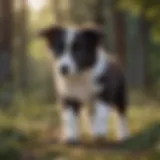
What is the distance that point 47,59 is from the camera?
1.29 m

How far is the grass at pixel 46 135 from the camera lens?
1.26 meters

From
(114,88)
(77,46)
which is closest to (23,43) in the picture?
(77,46)

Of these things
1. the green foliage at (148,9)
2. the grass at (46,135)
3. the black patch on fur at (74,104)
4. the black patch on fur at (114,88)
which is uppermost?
the green foliage at (148,9)

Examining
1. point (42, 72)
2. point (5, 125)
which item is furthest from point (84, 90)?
point (5, 125)

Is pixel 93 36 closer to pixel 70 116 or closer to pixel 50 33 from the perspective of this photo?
pixel 50 33

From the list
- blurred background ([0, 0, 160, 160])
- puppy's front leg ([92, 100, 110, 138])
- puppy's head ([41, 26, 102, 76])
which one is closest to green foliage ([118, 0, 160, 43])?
blurred background ([0, 0, 160, 160])

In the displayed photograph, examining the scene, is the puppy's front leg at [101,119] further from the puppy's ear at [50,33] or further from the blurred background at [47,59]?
the puppy's ear at [50,33]

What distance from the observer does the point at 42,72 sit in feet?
4.25

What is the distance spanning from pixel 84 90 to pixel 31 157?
22 centimetres

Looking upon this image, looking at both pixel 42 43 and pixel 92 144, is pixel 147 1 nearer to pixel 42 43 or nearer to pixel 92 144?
pixel 42 43

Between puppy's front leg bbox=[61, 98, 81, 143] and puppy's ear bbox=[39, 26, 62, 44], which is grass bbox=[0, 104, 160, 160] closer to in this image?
puppy's front leg bbox=[61, 98, 81, 143]

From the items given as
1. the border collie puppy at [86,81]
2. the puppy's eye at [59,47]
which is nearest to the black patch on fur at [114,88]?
the border collie puppy at [86,81]

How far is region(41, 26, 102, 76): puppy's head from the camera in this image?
1.25 meters

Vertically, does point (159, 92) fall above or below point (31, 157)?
above
